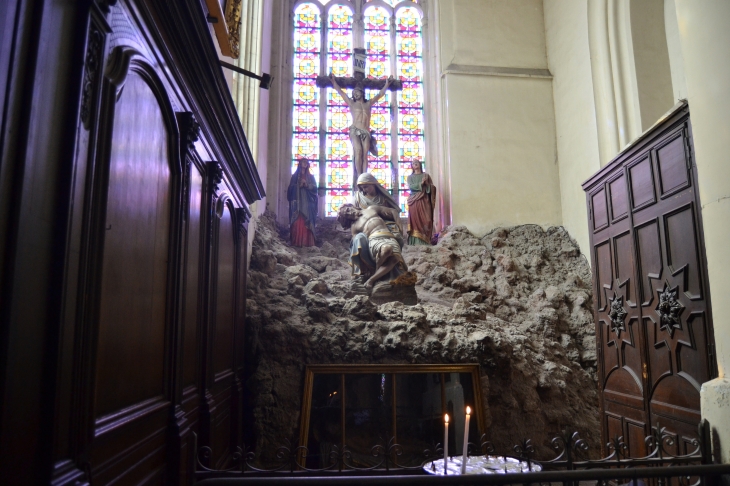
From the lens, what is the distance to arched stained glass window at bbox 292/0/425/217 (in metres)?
11.8

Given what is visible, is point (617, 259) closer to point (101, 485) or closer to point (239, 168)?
point (239, 168)

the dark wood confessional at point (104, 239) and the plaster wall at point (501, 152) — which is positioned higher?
the plaster wall at point (501, 152)

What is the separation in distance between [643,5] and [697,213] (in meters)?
6.60

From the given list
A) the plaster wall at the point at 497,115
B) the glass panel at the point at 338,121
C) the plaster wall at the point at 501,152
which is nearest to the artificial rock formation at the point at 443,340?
the plaster wall at the point at 501,152

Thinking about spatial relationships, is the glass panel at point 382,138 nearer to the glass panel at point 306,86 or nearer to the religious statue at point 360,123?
the religious statue at point 360,123

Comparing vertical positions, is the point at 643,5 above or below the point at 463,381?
above

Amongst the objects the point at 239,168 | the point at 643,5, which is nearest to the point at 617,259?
the point at 239,168

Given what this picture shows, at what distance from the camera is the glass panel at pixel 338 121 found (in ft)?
38.3

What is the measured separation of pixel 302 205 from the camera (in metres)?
10.5

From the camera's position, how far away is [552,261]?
959 cm

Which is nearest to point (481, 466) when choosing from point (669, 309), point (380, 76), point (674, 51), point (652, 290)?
point (669, 309)

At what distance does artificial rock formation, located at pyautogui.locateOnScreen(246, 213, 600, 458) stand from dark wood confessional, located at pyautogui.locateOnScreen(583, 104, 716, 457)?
120 cm

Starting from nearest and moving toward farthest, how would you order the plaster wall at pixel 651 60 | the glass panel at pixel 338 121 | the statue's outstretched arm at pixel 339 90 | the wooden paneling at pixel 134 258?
the wooden paneling at pixel 134 258
the plaster wall at pixel 651 60
the statue's outstretched arm at pixel 339 90
the glass panel at pixel 338 121

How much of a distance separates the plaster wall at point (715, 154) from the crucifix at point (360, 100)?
8133mm
